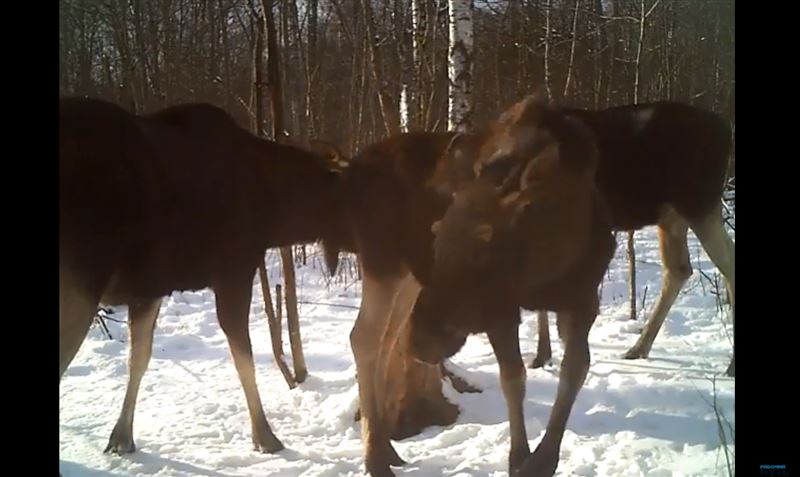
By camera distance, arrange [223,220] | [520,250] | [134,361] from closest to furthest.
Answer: [520,250]
[223,220]
[134,361]

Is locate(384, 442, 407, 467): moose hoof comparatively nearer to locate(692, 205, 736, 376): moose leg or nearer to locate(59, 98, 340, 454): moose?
locate(59, 98, 340, 454): moose

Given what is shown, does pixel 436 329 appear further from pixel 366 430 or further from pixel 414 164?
pixel 414 164

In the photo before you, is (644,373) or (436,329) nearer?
(436,329)

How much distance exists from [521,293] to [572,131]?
23.8 inches

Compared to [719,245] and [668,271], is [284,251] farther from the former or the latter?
Answer: [719,245]

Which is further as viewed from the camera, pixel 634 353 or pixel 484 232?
pixel 634 353

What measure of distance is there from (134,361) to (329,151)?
1.10 meters

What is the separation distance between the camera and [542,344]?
2270 mm

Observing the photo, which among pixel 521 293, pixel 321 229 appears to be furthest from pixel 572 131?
pixel 321 229

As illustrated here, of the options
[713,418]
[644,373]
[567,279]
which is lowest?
[713,418]

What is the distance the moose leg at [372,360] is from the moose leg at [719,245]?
3.82 feet

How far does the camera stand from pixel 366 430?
2.30 meters

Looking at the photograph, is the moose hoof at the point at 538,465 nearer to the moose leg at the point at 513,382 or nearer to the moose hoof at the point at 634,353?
the moose leg at the point at 513,382

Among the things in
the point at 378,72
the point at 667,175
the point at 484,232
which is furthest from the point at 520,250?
the point at 378,72
